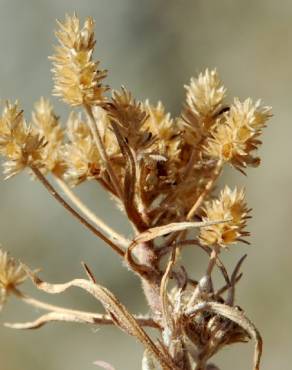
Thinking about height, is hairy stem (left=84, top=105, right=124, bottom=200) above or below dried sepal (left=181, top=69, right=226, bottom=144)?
below

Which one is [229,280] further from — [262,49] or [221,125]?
[262,49]

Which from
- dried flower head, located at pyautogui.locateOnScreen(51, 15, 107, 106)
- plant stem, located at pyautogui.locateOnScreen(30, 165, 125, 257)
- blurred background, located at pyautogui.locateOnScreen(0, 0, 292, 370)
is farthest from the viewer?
blurred background, located at pyautogui.locateOnScreen(0, 0, 292, 370)

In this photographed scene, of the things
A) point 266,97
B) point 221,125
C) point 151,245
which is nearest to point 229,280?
point 151,245

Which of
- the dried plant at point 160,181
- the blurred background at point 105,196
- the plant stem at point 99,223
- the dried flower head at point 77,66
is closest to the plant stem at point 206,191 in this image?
the dried plant at point 160,181

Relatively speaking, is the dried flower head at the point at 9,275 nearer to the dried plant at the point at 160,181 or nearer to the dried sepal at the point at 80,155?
the dried plant at the point at 160,181

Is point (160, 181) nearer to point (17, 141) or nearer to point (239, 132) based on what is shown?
point (239, 132)

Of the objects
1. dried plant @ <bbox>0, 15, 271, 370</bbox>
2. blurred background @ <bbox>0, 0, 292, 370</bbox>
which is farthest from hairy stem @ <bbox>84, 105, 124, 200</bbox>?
blurred background @ <bbox>0, 0, 292, 370</bbox>

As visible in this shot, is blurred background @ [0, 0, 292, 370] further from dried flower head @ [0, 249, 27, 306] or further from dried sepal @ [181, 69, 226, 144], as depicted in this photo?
dried sepal @ [181, 69, 226, 144]
